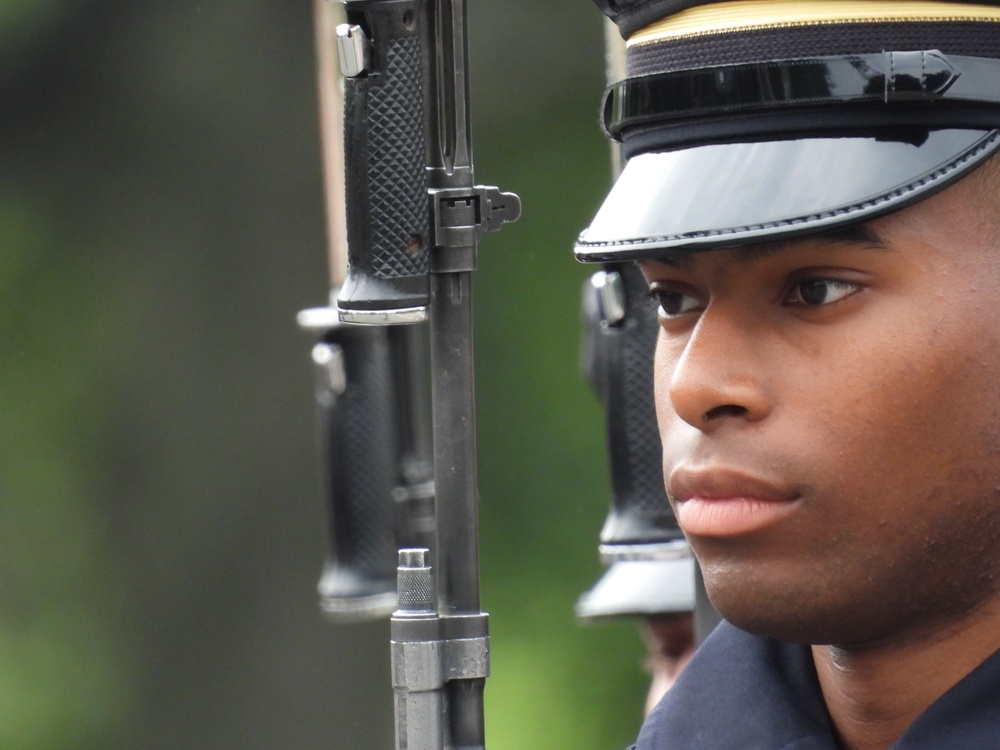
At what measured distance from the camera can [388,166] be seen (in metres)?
2.68

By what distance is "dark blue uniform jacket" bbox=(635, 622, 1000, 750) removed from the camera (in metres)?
2.31

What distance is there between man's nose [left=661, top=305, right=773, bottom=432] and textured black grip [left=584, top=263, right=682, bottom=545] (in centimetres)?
160

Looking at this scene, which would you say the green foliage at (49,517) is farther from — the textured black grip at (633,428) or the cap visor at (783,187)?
the cap visor at (783,187)

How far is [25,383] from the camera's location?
9.09m

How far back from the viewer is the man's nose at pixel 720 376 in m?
2.02

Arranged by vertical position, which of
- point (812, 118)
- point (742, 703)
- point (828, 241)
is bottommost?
point (742, 703)

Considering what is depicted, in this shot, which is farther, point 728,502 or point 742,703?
point 742,703

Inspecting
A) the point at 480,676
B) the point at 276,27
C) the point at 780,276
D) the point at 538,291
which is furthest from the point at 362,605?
the point at 276,27

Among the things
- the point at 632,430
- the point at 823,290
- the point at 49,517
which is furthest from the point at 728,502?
the point at 49,517

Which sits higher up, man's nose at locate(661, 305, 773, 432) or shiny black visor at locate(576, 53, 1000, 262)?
shiny black visor at locate(576, 53, 1000, 262)

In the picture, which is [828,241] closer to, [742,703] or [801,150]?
[801,150]

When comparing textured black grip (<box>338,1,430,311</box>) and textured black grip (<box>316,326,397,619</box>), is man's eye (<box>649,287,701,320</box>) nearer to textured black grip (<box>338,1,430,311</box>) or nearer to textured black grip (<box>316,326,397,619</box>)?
textured black grip (<box>338,1,430,311</box>)

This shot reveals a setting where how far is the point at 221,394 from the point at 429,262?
660 centimetres

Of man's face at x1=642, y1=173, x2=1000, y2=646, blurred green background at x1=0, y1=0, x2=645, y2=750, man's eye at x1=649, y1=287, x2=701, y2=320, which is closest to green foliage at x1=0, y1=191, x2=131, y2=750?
blurred green background at x1=0, y1=0, x2=645, y2=750
